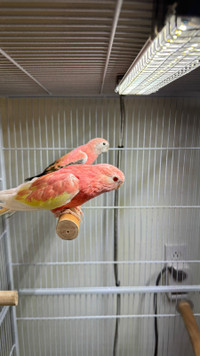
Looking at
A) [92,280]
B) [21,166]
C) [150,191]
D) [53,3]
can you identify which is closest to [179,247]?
[150,191]

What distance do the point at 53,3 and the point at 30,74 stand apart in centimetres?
33

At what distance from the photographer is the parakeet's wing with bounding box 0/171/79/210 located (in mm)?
577

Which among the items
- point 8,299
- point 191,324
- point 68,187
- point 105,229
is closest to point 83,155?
point 68,187

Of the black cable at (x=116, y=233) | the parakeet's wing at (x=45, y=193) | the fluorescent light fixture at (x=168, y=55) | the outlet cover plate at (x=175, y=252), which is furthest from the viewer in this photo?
the outlet cover plate at (x=175, y=252)

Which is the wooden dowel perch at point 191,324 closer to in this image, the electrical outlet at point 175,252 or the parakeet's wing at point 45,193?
the electrical outlet at point 175,252

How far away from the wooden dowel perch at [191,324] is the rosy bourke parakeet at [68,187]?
0.65 meters

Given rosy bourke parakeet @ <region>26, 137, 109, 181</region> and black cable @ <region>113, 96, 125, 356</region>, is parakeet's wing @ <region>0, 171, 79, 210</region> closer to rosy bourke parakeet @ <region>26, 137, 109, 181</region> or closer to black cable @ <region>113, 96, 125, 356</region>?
rosy bourke parakeet @ <region>26, 137, 109, 181</region>

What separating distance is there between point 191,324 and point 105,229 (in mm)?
469

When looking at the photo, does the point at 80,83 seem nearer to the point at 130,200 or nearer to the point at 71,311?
the point at 130,200

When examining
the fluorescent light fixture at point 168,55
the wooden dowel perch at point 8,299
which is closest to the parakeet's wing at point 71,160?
the fluorescent light fixture at point 168,55

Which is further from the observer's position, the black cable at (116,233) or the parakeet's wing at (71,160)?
the black cable at (116,233)

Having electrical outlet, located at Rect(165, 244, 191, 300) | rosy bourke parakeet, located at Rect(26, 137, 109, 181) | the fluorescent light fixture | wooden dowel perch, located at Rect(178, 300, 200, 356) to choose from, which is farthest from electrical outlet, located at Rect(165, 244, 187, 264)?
the fluorescent light fixture

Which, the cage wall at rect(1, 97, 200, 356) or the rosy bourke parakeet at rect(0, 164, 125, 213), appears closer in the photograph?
the rosy bourke parakeet at rect(0, 164, 125, 213)

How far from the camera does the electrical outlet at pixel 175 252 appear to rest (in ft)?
3.26
